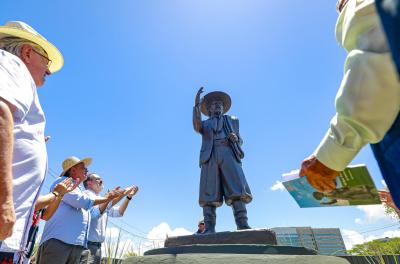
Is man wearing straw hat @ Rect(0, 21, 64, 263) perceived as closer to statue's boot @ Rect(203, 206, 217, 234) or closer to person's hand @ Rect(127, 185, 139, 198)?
statue's boot @ Rect(203, 206, 217, 234)

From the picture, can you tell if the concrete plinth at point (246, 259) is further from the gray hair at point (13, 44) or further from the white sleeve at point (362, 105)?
the gray hair at point (13, 44)

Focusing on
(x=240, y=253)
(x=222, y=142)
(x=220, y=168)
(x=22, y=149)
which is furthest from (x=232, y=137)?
(x=22, y=149)

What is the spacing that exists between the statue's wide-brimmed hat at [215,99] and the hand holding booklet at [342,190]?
3.76m

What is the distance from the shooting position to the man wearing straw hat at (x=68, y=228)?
3.33 metres

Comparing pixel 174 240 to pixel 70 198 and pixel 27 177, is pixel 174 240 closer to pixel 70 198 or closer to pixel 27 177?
pixel 70 198

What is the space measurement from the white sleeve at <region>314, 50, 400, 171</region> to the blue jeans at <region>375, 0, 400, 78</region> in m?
0.26

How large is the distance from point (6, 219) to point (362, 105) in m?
1.46

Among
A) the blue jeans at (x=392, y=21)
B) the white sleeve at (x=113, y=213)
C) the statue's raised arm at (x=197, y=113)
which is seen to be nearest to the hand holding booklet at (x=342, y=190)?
the blue jeans at (x=392, y=21)

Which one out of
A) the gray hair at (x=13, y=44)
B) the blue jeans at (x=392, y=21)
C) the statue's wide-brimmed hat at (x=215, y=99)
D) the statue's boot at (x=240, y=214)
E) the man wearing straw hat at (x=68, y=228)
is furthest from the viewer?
the statue's wide-brimmed hat at (x=215, y=99)

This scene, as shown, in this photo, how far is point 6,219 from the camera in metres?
1.11

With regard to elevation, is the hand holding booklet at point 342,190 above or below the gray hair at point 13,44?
below

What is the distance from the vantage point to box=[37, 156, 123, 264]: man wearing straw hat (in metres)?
3.33

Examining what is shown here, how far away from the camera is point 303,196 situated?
1427 mm

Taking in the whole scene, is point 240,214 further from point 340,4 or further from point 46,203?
point 340,4
